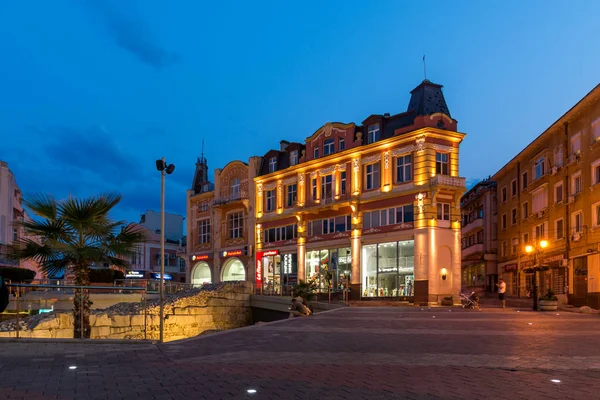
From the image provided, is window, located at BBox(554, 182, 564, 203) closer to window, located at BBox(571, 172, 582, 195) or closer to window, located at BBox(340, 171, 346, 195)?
window, located at BBox(571, 172, 582, 195)

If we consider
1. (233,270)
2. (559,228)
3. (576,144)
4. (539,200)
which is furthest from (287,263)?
(576,144)

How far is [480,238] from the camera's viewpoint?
206 ft

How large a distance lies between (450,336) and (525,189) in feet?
117

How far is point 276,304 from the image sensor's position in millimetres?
37250

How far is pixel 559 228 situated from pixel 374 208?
12.6 meters

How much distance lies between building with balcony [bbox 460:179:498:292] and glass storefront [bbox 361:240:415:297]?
19576mm

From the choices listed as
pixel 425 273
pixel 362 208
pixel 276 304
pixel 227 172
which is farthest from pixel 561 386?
pixel 227 172

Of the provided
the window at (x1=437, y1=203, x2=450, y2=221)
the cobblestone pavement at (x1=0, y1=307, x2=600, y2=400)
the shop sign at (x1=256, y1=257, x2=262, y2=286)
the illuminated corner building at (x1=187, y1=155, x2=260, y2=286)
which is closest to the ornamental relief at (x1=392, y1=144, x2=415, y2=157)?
the window at (x1=437, y1=203, x2=450, y2=221)

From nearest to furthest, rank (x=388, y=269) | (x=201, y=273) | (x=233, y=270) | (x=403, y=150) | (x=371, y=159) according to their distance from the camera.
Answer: (x=403, y=150)
(x=388, y=269)
(x=371, y=159)
(x=233, y=270)
(x=201, y=273)

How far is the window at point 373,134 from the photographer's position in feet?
144

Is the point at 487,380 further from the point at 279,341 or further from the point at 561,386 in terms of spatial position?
the point at 279,341

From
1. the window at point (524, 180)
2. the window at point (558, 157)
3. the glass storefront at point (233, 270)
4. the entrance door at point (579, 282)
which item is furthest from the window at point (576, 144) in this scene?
the glass storefront at point (233, 270)

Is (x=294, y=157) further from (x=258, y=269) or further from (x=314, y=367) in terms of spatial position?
(x=314, y=367)

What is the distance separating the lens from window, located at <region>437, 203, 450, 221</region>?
1597 inches
